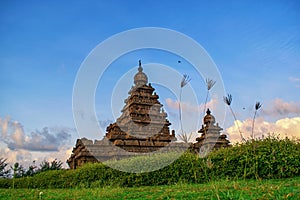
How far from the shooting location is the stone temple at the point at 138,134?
19.2 meters

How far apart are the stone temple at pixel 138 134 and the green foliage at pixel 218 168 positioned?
617 centimetres

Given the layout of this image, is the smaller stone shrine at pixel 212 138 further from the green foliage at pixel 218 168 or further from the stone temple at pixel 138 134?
the green foliage at pixel 218 168

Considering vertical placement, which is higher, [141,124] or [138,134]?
[141,124]

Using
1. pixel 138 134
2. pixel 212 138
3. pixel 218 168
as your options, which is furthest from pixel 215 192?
pixel 212 138

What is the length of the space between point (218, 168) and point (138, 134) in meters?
10.4

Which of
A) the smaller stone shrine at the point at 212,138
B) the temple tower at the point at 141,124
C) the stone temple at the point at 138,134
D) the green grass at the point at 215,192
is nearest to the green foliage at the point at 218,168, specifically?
the green grass at the point at 215,192

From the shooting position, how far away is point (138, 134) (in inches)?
815

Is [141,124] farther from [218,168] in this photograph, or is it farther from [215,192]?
[215,192]

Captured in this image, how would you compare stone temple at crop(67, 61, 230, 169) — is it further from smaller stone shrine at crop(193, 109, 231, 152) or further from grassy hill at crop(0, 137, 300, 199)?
grassy hill at crop(0, 137, 300, 199)

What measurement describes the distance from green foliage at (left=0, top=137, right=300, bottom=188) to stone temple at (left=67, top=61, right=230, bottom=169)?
6.17 metres

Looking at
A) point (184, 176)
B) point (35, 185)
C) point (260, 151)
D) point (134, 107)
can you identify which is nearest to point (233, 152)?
point (260, 151)

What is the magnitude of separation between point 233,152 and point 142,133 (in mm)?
10677

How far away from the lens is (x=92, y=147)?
19203 mm

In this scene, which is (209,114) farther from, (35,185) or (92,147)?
(35,185)
